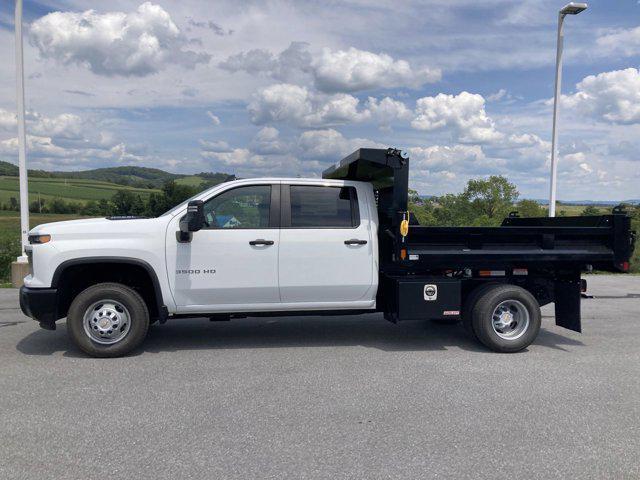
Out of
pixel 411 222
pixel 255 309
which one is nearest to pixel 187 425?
pixel 255 309

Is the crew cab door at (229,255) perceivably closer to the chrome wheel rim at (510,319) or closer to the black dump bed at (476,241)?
the black dump bed at (476,241)

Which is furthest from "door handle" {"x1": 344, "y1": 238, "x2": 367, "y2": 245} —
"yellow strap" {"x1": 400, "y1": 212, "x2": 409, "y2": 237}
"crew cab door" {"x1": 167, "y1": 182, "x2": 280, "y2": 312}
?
"crew cab door" {"x1": 167, "y1": 182, "x2": 280, "y2": 312}

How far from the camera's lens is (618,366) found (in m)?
5.91

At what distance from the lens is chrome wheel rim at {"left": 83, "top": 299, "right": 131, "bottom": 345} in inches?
236

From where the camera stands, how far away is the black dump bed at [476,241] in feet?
20.8

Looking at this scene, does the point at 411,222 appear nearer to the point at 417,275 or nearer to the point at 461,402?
the point at 417,275

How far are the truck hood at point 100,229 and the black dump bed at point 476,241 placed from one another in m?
2.44

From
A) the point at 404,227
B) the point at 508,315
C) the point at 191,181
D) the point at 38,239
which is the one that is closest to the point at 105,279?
the point at 38,239

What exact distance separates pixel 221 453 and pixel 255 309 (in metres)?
2.63

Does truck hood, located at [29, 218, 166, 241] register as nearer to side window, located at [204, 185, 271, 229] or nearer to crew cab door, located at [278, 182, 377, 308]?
side window, located at [204, 185, 271, 229]

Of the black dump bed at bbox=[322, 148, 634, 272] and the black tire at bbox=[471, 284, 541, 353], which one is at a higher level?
the black dump bed at bbox=[322, 148, 634, 272]

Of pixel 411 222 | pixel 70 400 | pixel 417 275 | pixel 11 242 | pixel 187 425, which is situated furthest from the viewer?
pixel 11 242

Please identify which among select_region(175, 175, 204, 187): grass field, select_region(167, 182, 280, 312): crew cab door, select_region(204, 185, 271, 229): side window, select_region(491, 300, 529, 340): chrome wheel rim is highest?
select_region(175, 175, 204, 187): grass field

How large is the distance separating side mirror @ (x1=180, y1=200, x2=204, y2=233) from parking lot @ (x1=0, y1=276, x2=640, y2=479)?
4.69 ft
